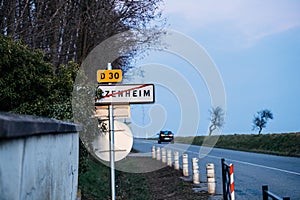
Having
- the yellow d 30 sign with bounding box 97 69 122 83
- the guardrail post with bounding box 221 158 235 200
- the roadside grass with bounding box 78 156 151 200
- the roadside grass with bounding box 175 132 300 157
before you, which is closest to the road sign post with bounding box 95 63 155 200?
the yellow d 30 sign with bounding box 97 69 122 83

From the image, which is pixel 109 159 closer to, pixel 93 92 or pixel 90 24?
pixel 93 92

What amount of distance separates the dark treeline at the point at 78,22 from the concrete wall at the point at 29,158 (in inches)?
491

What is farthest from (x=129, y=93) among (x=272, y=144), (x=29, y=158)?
(x=272, y=144)

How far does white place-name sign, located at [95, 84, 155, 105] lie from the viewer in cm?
801

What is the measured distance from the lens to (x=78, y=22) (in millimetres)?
19422

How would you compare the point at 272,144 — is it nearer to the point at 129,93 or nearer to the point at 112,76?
the point at 112,76

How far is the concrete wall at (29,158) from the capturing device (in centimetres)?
246

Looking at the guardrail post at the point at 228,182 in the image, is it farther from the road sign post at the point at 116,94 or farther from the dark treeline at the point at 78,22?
the dark treeline at the point at 78,22

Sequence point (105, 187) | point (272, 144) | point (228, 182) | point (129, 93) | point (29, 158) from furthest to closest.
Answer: point (272, 144) → point (105, 187) → point (228, 182) → point (129, 93) → point (29, 158)

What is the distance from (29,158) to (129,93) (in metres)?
5.10

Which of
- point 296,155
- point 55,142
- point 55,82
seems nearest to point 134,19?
point 55,82

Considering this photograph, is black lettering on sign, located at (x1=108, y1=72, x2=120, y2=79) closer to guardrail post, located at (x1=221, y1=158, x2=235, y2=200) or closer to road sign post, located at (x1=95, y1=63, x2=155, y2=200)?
road sign post, located at (x1=95, y1=63, x2=155, y2=200)

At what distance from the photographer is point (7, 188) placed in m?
2.56

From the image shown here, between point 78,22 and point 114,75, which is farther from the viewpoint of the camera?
point 78,22
